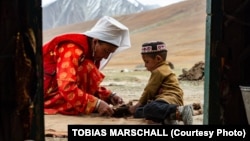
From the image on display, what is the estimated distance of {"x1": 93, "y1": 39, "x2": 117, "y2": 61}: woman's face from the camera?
4805mm

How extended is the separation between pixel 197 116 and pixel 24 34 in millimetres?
2743

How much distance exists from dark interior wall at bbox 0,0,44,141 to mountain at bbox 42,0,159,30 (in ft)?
99.3

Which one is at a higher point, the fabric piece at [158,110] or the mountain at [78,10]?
the mountain at [78,10]

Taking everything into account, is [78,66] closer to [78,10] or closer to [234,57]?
[234,57]

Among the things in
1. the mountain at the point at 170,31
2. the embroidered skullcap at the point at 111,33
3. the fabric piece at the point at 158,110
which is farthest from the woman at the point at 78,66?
the mountain at the point at 170,31

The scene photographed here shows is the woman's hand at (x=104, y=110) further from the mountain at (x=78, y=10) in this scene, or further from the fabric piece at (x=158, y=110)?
the mountain at (x=78, y=10)

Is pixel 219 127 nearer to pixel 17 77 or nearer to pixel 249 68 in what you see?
pixel 249 68

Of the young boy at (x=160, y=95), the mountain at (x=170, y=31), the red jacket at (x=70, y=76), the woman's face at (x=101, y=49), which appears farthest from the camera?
the mountain at (x=170, y=31)

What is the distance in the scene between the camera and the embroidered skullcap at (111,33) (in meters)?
4.78

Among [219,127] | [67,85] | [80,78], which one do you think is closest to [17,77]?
[219,127]

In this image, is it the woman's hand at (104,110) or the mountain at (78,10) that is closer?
the woman's hand at (104,110)

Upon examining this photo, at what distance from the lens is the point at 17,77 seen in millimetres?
2605

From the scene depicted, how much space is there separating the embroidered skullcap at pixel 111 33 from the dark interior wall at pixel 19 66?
2.12 m

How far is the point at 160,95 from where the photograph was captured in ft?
14.2
